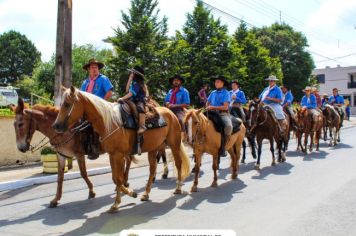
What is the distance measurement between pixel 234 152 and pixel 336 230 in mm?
5173

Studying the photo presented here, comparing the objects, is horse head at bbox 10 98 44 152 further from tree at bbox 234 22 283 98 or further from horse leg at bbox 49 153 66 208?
tree at bbox 234 22 283 98

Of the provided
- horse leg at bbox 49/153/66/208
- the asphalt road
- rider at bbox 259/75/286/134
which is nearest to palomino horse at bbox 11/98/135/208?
horse leg at bbox 49/153/66/208

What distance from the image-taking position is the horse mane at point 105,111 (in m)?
7.27

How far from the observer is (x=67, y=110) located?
277 inches

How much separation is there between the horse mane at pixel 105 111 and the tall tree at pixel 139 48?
59.2ft

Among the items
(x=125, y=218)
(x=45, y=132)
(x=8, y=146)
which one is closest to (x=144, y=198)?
(x=125, y=218)

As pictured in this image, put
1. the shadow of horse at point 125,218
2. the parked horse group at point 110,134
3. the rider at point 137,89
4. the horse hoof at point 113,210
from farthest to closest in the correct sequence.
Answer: the rider at point 137,89 < the horse hoof at point 113,210 < the parked horse group at point 110,134 < the shadow of horse at point 125,218

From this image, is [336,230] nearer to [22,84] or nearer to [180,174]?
[180,174]

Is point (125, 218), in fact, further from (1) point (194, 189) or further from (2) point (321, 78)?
(2) point (321, 78)

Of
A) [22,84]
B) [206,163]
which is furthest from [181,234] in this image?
[22,84]

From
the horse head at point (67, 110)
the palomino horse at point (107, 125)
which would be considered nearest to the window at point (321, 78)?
the palomino horse at point (107, 125)

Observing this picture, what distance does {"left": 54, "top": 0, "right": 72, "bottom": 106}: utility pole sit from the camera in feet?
39.8

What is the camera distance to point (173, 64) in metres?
26.7

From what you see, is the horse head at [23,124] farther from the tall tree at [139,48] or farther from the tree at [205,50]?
the tree at [205,50]
